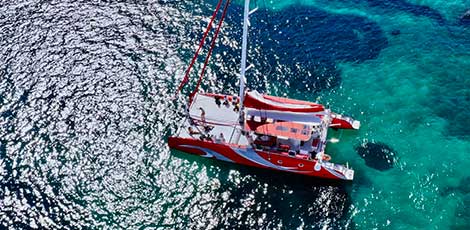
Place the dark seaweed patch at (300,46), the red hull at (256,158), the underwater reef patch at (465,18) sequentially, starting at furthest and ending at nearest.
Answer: the underwater reef patch at (465,18), the dark seaweed patch at (300,46), the red hull at (256,158)

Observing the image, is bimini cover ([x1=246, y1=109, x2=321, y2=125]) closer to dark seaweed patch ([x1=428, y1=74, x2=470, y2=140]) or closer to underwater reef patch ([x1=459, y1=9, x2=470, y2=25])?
dark seaweed patch ([x1=428, y1=74, x2=470, y2=140])

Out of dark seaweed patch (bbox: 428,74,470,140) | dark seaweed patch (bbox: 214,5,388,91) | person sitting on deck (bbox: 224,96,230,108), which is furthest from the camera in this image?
dark seaweed patch (bbox: 214,5,388,91)

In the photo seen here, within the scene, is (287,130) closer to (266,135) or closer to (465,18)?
(266,135)

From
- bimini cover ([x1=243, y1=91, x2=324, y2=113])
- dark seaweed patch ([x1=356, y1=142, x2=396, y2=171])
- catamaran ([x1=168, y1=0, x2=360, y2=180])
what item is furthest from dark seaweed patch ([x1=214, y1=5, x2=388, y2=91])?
dark seaweed patch ([x1=356, y1=142, x2=396, y2=171])

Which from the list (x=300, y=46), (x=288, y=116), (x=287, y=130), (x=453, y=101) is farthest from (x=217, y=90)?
(x=453, y=101)

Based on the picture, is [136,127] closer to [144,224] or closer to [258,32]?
[144,224]

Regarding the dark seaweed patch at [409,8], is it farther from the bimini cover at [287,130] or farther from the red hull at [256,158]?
the red hull at [256,158]

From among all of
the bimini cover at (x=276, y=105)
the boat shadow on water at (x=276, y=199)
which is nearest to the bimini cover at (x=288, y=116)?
the bimini cover at (x=276, y=105)
